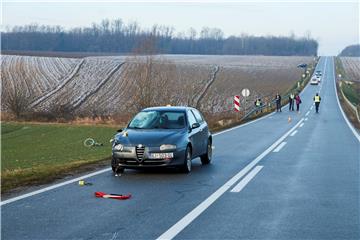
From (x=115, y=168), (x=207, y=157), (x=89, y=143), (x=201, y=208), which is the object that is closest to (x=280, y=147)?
(x=207, y=157)

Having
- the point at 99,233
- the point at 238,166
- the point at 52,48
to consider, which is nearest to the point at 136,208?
the point at 99,233

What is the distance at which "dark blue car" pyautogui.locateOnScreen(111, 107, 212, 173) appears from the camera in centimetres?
1219

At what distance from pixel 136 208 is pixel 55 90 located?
191 feet

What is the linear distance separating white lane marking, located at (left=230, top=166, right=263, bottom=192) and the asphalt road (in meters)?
0.02

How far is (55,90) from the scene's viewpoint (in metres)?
65.1

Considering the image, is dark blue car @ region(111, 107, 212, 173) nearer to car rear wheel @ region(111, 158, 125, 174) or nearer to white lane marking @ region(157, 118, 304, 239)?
car rear wheel @ region(111, 158, 125, 174)

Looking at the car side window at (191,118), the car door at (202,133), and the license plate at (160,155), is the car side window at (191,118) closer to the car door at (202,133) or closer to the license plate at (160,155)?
the car door at (202,133)

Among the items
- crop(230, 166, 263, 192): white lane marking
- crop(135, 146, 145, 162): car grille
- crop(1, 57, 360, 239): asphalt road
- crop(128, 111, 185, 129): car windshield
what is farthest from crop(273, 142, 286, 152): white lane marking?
crop(135, 146, 145, 162): car grille

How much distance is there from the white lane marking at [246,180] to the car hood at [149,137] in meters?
1.67

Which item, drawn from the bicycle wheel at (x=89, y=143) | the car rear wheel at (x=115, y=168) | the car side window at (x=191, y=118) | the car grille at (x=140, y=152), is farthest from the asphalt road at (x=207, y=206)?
the bicycle wheel at (x=89, y=143)

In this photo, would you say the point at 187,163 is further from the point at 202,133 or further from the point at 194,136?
the point at 202,133

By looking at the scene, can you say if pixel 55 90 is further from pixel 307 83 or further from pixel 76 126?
pixel 307 83

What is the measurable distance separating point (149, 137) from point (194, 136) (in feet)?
5.14

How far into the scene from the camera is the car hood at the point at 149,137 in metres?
12.3
